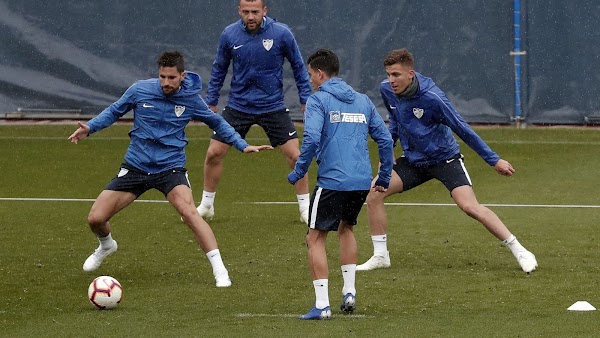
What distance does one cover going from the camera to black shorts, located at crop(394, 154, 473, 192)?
11273 mm

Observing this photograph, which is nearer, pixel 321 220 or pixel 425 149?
pixel 321 220

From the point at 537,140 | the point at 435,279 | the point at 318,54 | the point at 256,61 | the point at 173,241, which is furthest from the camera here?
the point at 537,140

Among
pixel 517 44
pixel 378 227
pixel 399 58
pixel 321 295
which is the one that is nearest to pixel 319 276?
pixel 321 295

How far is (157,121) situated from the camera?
35.9 ft

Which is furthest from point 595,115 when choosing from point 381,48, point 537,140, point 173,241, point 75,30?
point 173,241

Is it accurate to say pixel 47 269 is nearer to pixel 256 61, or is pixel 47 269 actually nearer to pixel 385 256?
pixel 385 256

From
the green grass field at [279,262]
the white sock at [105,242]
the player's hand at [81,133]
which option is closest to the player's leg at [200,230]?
the green grass field at [279,262]

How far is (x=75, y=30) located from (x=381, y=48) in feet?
16.9

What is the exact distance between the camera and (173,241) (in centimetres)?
1283

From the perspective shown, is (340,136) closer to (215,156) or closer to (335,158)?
(335,158)

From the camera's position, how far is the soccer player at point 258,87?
1408 cm

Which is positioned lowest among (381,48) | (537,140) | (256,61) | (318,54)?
(537,140)

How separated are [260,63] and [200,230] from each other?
147 inches

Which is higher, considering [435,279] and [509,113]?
[435,279]
